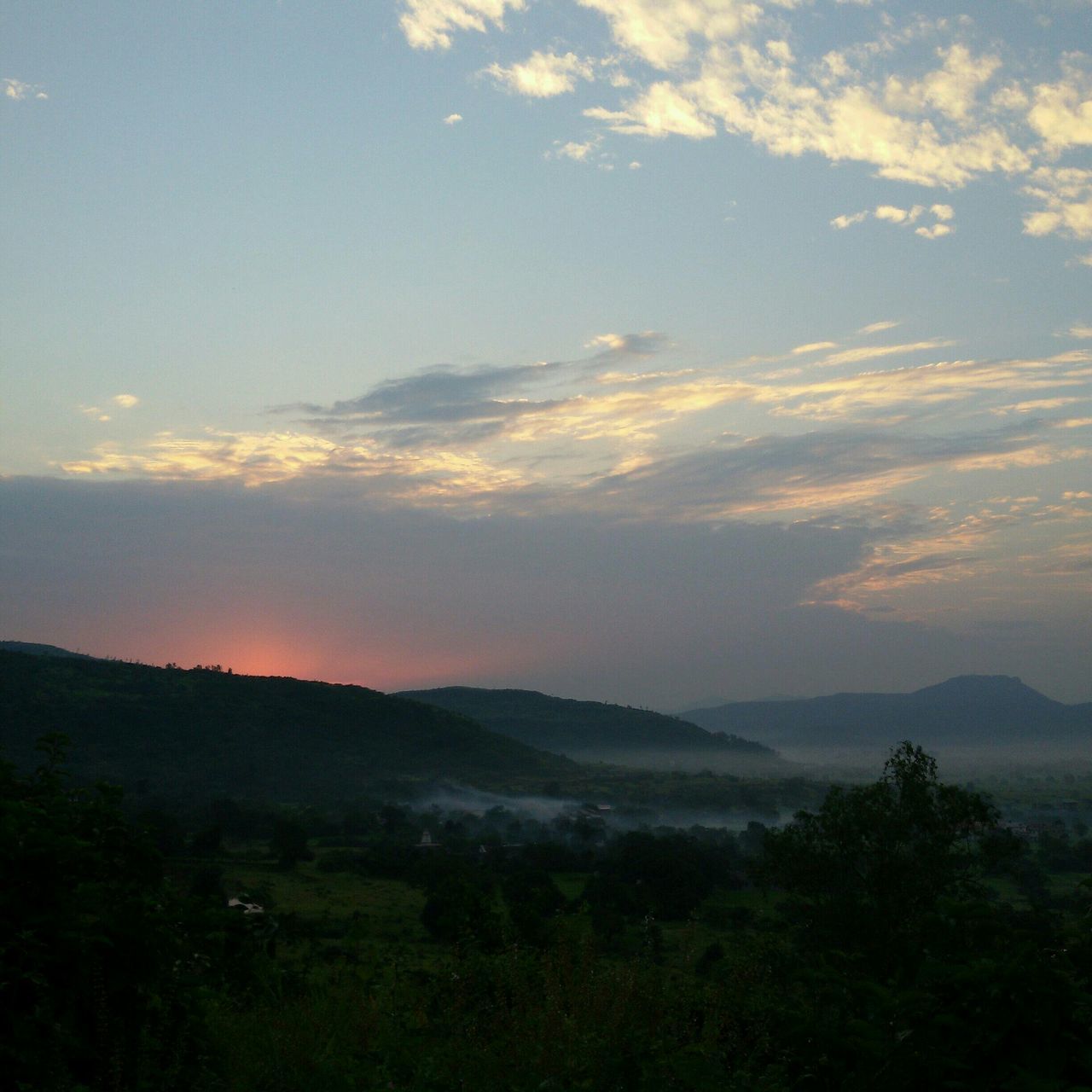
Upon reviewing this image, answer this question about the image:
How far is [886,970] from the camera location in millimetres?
7883

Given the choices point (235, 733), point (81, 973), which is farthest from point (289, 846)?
point (235, 733)

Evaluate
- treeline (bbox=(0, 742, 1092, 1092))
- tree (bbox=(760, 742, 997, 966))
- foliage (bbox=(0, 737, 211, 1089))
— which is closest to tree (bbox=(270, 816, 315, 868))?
tree (bbox=(760, 742, 997, 966))

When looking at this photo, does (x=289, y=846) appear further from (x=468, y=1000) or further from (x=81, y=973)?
(x=81, y=973)

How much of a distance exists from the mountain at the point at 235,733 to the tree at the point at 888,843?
76638mm

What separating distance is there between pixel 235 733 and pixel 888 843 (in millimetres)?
127172

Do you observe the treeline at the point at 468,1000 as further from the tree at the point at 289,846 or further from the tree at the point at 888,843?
the tree at the point at 289,846

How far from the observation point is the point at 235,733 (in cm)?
14525

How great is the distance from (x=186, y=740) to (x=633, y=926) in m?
111

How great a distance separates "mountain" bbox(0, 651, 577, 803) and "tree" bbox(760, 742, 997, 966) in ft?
251

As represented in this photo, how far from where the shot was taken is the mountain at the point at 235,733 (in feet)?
396

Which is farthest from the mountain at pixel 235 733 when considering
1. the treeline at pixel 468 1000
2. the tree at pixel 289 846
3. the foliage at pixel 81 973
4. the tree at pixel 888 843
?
the foliage at pixel 81 973

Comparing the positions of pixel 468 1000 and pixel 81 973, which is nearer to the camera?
pixel 81 973

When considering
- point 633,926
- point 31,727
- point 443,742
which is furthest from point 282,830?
point 443,742

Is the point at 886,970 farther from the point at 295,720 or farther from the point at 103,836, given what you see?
the point at 295,720
